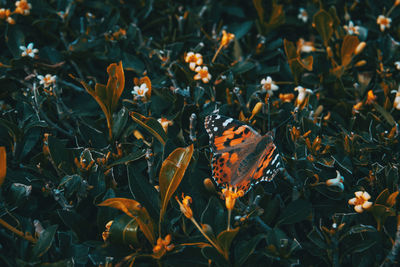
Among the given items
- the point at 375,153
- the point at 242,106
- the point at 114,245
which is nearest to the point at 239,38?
the point at 242,106

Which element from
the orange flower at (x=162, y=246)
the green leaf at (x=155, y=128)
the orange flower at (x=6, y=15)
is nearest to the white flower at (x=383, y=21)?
the green leaf at (x=155, y=128)

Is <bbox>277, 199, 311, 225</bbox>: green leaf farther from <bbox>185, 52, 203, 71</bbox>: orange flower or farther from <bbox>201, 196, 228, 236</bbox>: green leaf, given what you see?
<bbox>185, 52, 203, 71</bbox>: orange flower

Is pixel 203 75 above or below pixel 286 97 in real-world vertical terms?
above

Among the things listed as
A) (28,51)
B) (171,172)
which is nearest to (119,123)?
(171,172)

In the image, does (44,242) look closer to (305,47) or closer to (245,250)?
(245,250)

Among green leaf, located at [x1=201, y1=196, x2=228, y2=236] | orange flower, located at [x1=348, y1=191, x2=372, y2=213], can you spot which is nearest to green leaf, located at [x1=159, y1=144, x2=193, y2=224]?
green leaf, located at [x1=201, y1=196, x2=228, y2=236]

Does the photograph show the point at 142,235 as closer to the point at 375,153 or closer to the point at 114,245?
the point at 114,245
